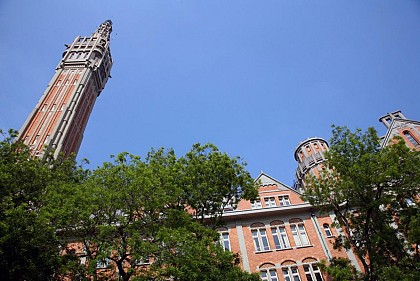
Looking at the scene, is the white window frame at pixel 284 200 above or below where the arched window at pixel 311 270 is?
above

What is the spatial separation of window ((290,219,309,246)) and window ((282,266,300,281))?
212 cm

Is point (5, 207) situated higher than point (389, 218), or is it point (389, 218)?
point (5, 207)

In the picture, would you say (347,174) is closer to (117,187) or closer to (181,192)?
(181,192)

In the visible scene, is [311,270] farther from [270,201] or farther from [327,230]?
[270,201]

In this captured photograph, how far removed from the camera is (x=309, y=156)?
4216cm

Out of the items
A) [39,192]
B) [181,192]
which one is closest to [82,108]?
[39,192]

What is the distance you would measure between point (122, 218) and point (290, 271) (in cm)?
1311

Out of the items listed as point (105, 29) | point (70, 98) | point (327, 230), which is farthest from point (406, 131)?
point (105, 29)

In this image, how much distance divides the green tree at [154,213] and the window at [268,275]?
6865mm

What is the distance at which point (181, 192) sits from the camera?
55.1 ft

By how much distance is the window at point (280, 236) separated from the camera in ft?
78.4

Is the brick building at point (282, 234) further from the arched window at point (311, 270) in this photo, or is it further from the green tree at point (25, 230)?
the green tree at point (25, 230)

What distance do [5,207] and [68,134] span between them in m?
31.4

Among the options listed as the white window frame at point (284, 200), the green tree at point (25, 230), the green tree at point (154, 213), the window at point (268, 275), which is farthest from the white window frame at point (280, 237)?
the green tree at point (25, 230)
